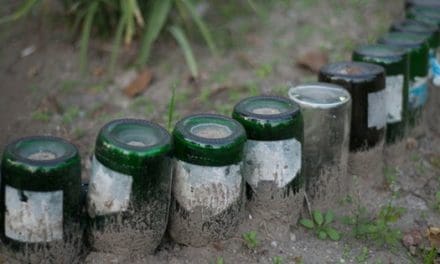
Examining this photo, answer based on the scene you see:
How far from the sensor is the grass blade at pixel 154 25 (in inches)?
133

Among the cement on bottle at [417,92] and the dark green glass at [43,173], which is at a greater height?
the dark green glass at [43,173]

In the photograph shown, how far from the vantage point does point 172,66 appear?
11.4ft

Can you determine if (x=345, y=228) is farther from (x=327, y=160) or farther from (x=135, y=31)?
(x=135, y=31)

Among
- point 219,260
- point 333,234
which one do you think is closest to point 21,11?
point 219,260

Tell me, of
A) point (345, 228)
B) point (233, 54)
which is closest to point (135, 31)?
point (233, 54)

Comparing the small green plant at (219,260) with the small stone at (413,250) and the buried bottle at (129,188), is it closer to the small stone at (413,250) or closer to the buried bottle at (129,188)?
the buried bottle at (129,188)

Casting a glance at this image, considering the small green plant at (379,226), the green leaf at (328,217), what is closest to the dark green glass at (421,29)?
the small green plant at (379,226)

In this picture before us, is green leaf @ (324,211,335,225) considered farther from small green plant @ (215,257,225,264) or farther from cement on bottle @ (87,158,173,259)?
cement on bottle @ (87,158,173,259)

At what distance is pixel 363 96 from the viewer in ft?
8.82

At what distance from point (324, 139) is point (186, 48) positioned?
1.00 meters

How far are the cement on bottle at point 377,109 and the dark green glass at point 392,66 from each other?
0.48ft

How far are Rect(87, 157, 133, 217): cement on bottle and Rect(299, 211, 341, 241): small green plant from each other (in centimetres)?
69

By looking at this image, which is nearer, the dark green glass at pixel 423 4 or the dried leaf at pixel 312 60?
the dried leaf at pixel 312 60

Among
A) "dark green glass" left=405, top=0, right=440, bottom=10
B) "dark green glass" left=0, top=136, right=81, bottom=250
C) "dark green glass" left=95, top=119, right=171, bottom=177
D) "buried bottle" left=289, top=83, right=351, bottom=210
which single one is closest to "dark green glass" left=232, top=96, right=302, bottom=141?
"buried bottle" left=289, top=83, right=351, bottom=210
